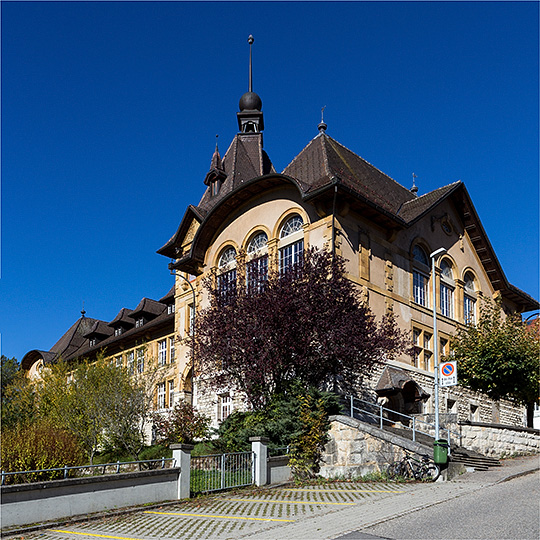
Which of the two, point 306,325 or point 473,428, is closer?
point 306,325

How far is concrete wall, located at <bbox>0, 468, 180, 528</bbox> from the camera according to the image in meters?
12.2

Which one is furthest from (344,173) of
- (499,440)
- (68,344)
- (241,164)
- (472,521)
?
(68,344)

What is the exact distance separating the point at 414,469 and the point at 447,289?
1697 centimetres

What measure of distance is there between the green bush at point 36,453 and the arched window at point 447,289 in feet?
68.7

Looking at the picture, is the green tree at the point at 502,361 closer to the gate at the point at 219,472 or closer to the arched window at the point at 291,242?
the arched window at the point at 291,242

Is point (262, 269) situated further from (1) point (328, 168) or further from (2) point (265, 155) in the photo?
(2) point (265, 155)

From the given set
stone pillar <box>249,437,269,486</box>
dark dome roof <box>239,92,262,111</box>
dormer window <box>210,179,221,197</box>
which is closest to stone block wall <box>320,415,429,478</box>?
stone pillar <box>249,437,269,486</box>

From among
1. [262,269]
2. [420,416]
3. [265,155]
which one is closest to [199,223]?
[265,155]

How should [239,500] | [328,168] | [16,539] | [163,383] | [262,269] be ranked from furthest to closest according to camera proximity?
[163,383] < [328,168] < [262,269] < [239,500] < [16,539]

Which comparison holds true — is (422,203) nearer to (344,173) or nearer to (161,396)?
(344,173)

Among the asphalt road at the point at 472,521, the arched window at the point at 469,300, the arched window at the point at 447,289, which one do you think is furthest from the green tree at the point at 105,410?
the arched window at the point at 469,300

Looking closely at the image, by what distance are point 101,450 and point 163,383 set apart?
722cm

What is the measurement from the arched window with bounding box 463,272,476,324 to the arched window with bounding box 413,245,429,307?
396 cm

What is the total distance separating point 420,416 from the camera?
2358 cm
